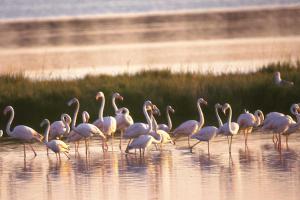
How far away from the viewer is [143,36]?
4009 cm

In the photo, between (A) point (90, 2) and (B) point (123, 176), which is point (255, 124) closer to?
(B) point (123, 176)

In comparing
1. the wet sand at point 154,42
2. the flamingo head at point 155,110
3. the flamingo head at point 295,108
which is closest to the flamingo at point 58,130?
the flamingo head at point 155,110

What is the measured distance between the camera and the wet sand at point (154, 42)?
30688 millimetres

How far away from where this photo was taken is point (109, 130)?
18578 mm

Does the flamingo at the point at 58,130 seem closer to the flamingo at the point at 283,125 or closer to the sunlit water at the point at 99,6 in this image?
the flamingo at the point at 283,125

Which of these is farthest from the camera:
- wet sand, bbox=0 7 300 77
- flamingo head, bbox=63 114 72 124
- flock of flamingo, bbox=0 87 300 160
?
wet sand, bbox=0 7 300 77

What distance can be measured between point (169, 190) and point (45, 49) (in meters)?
22.3

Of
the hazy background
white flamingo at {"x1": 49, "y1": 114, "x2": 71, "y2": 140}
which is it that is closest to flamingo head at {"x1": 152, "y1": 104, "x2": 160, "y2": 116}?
white flamingo at {"x1": 49, "y1": 114, "x2": 71, "y2": 140}

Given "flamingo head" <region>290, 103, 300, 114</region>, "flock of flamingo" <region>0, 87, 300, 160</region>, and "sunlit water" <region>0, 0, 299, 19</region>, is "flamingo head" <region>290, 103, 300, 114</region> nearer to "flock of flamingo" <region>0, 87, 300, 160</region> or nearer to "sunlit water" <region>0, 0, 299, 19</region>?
"flock of flamingo" <region>0, 87, 300, 160</region>

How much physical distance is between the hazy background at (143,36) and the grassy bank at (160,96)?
3337mm

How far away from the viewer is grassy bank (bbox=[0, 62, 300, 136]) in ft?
72.0

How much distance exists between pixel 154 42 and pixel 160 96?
15725 millimetres

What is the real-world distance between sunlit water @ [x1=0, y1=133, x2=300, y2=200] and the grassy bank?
8.71ft

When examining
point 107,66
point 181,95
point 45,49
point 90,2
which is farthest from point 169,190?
point 90,2
